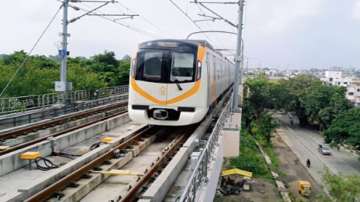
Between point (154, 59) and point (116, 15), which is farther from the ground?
point (116, 15)

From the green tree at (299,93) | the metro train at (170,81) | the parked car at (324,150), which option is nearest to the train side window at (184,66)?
the metro train at (170,81)

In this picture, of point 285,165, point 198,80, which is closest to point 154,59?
point 198,80

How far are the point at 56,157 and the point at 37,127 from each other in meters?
3.26

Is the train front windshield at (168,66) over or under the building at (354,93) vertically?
over

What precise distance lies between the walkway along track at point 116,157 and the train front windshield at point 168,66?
175cm

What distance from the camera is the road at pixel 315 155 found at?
115 feet

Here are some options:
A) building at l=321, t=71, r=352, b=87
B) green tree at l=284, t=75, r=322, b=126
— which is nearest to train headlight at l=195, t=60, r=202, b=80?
green tree at l=284, t=75, r=322, b=126

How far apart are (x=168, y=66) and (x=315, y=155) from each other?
34064mm

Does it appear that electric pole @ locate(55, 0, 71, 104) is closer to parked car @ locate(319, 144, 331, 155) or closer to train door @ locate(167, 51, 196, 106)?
train door @ locate(167, 51, 196, 106)

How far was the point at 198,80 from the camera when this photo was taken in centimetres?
1124

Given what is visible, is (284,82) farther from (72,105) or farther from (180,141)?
(180,141)

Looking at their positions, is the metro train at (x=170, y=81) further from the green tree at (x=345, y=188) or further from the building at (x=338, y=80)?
the building at (x=338, y=80)

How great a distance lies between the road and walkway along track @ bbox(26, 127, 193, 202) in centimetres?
2277

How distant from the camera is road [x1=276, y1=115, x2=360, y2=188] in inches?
1379
